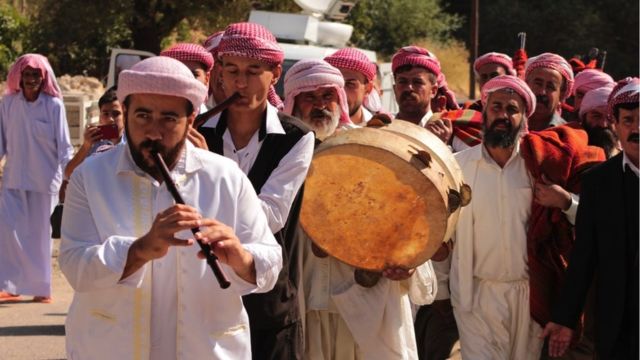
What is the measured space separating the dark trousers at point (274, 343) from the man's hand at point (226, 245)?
1410 mm

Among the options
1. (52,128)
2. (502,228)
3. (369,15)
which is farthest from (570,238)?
(369,15)

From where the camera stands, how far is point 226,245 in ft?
13.4

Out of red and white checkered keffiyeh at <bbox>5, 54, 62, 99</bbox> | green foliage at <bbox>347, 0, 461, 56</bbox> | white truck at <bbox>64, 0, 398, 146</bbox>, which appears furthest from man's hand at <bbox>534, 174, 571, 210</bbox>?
green foliage at <bbox>347, 0, 461, 56</bbox>

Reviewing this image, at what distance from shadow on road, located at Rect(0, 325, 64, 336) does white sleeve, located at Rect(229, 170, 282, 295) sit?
583cm

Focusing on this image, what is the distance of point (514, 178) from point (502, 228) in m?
0.30

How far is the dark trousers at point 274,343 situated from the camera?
222 inches

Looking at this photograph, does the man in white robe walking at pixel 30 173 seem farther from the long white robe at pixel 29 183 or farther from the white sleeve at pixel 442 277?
the white sleeve at pixel 442 277

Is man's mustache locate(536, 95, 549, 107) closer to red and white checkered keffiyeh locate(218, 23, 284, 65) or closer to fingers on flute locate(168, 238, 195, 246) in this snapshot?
red and white checkered keffiyeh locate(218, 23, 284, 65)

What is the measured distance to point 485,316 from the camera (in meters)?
7.44

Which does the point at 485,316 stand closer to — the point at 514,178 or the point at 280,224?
the point at 514,178

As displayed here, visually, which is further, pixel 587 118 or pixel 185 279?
pixel 587 118

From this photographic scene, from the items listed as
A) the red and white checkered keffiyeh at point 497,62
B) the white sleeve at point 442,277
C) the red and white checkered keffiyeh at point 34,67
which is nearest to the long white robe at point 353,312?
the white sleeve at point 442,277

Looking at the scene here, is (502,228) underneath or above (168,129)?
underneath

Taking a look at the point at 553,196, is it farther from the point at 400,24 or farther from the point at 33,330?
the point at 400,24
